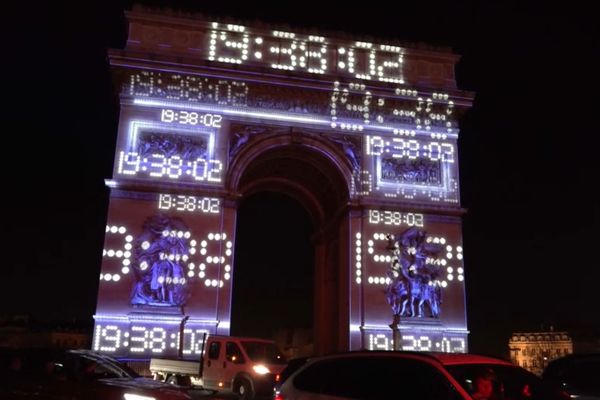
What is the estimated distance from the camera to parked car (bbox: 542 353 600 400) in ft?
32.3

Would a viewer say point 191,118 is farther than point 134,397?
Yes

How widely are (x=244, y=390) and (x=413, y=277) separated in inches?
415

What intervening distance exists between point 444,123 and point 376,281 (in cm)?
773

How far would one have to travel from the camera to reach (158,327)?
73.6 ft

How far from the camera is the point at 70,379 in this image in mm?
9219

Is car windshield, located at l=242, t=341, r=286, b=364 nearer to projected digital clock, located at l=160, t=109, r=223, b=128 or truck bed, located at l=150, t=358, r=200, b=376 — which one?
truck bed, located at l=150, t=358, r=200, b=376

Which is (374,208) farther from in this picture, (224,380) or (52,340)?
(52,340)

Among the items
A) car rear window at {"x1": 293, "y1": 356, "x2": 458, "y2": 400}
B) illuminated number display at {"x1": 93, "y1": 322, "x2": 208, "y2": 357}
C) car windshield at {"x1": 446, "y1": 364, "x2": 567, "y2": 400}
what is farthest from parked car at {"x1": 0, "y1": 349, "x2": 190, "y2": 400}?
illuminated number display at {"x1": 93, "y1": 322, "x2": 208, "y2": 357}

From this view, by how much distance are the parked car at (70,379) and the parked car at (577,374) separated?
20.3 ft

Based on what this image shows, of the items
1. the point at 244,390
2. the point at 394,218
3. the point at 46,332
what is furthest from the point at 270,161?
the point at 46,332

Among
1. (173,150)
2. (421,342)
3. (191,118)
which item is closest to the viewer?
(421,342)

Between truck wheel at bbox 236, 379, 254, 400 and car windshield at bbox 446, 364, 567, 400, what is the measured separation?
10.0 meters

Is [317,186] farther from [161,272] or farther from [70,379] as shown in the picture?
[70,379]

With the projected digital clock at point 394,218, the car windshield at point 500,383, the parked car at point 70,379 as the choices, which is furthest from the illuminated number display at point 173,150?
the car windshield at point 500,383
